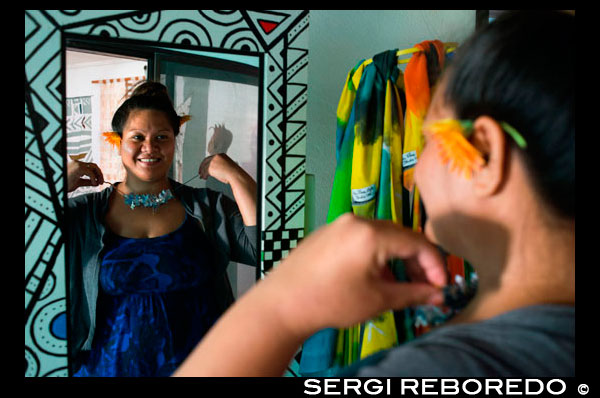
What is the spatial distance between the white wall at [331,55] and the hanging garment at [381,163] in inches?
6.8

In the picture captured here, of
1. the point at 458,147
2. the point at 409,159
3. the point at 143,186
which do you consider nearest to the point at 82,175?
the point at 143,186

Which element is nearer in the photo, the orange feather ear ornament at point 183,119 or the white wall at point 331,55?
the orange feather ear ornament at point 183,119

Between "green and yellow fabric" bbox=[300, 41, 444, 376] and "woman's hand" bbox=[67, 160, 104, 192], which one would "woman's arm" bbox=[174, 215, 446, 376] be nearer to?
"green and yellow fabric" bbox=[300, 41, 444, 376]

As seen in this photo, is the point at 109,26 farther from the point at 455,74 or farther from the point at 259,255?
the point at 455,74

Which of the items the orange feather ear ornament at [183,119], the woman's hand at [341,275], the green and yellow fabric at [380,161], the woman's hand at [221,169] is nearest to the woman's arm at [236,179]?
the woman's hand at [221,169]

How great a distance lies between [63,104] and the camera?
1.00 meters

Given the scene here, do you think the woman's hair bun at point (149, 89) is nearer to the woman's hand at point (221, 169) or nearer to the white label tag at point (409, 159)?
the woman's hand at point (221, 169)

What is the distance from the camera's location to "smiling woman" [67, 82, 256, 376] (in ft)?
3.37

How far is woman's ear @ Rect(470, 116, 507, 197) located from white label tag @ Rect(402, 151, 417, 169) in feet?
2.12

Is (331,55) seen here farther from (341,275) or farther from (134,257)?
(341,275)

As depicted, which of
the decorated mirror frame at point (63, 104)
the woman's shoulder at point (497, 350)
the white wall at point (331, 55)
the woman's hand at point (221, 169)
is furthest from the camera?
the white wall at point (331, 55)

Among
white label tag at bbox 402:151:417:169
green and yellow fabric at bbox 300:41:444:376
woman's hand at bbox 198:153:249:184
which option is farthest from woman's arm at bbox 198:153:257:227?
white label tag at bbox 402:151:417:169

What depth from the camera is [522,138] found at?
35 cm

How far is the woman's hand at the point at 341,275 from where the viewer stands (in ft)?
1.10
